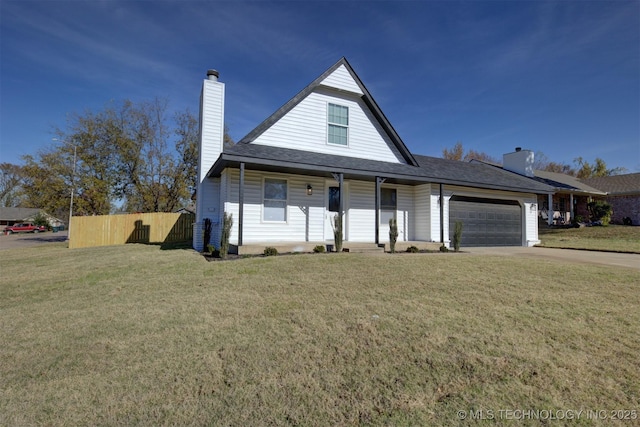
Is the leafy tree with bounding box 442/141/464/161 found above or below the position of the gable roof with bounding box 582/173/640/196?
above

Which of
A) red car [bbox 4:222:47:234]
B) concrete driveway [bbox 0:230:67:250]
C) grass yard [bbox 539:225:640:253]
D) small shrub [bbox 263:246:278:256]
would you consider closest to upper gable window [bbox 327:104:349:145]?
small shrub [bbox 263:246:278:256]

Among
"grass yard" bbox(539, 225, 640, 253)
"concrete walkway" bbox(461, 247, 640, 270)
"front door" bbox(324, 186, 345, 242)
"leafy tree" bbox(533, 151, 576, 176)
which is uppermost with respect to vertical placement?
"leafy tree" bbox(533, 151, 576, 176)

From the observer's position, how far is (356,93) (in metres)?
12.8

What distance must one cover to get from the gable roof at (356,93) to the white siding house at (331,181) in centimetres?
4

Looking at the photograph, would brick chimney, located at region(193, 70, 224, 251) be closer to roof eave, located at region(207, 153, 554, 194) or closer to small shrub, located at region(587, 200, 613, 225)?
roof eave, located at region(207, 153, 554, 194)

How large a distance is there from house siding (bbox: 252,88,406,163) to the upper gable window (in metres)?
0.16

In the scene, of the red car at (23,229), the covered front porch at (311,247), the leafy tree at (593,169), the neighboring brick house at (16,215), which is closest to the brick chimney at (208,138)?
the covered front porch at (311,247)

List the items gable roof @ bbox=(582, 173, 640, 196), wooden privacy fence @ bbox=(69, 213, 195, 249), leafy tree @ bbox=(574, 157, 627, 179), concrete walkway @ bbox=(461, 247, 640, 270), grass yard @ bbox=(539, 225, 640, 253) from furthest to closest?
leafy tree @ bbox=(574, 157, 627, 179) < gable roof @ bbox=(582, 173, 640, 196) < wooden privacy fence @ bbox=(69, 213, 195, 249) < grass yard @ bbox=(539, 225, 640, 253) < concrete walkway @ bbox=(461, 247, 640, 270)

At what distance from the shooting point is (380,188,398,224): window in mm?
13242

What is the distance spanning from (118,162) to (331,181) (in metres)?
19.5

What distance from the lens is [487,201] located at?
14.9 metres

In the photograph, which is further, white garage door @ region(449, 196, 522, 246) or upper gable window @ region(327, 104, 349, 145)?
white garage door @ region(449, 196, 522, 246)

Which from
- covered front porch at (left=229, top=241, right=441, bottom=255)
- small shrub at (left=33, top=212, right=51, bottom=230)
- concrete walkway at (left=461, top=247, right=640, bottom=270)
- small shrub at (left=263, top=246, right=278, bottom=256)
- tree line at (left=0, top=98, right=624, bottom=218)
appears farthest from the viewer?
small shrub at (left=33, top=212, right=51, bottom=230)


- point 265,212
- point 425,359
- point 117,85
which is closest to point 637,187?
point 265,212
